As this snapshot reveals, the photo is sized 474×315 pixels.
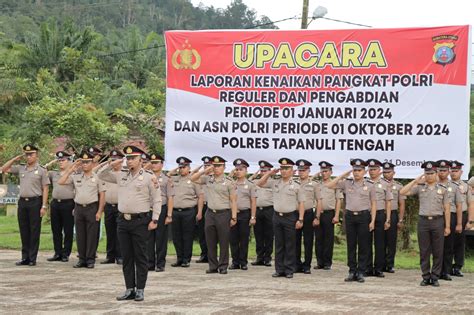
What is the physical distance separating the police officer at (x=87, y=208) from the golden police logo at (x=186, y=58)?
1862mm

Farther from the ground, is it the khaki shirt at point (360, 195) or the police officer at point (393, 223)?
the khaki shirt at point (360, 195)

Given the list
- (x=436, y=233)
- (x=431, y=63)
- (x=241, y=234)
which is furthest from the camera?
(x=241, y=234)

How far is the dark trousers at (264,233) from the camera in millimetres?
12695

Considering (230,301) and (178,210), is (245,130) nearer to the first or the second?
(178,210)

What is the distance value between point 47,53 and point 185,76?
938 inches

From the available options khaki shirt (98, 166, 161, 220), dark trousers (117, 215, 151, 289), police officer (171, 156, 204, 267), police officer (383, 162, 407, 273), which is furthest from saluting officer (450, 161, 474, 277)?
dark trousers (117, 215, 151, 289)

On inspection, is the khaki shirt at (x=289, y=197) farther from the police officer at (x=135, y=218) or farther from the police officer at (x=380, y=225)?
the police officer at (x=135, y=218)

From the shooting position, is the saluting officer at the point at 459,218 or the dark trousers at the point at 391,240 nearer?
the saluting officer at the point at 459,218

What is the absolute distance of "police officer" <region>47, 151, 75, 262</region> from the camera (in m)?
12.4

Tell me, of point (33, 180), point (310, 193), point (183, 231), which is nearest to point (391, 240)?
point (310, 193)

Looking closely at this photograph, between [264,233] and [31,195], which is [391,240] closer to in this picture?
[264,233]

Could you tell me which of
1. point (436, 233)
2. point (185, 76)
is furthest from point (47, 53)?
point (436, 233)

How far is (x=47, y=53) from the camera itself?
3491 cm

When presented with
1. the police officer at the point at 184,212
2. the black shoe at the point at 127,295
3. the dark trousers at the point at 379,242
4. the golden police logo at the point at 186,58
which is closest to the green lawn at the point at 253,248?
the dark trousers at the point at 379,242
